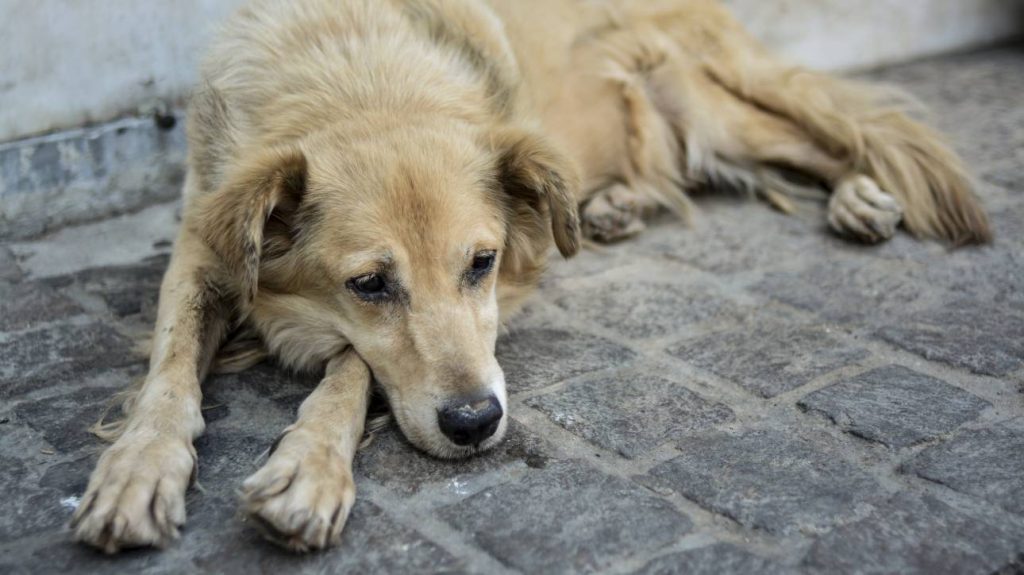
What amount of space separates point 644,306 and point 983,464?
4.85 ft

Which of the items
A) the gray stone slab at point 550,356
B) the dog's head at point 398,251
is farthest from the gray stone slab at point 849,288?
the dog's head at point 398,251

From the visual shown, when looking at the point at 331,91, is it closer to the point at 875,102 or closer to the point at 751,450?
the point at 751,450

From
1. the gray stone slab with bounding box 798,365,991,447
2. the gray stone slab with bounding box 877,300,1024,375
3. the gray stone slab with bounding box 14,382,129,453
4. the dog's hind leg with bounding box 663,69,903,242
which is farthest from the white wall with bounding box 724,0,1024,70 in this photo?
the gray stone slab with bounding box 14,382,129,453

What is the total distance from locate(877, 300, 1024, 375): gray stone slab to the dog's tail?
76 cm

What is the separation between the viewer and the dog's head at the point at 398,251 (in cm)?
306

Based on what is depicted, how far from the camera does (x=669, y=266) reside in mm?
4633

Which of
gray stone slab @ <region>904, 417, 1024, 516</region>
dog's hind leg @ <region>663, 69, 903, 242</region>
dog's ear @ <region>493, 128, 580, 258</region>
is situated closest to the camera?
gray stone slab @ <region>904, 417, 1024, 516</region>

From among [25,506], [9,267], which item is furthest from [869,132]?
[25,506]

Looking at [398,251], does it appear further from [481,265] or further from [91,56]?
[91,56]

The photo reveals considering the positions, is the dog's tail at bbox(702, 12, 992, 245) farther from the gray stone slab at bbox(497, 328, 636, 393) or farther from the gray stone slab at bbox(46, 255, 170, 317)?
the gray stone slab at bbox(46, 255, 170, 317)

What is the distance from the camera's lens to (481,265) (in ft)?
10.9

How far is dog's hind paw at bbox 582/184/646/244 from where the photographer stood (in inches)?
193

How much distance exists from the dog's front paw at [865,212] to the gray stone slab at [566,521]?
2354 mm

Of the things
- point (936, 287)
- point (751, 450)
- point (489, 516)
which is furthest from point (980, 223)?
point (489, 516)
